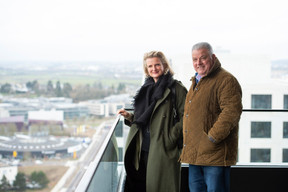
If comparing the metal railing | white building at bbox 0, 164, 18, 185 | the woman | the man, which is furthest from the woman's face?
white building at bbox 0, 164, 18, 185

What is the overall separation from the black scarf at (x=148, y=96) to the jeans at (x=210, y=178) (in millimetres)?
460

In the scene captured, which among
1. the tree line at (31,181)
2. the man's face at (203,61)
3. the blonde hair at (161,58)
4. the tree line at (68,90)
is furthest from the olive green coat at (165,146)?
the tree line at (31,181)

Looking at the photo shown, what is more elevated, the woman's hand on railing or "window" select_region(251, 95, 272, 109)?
the woman's hand on railing

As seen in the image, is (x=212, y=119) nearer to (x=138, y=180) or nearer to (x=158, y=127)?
(x=158, y=127)

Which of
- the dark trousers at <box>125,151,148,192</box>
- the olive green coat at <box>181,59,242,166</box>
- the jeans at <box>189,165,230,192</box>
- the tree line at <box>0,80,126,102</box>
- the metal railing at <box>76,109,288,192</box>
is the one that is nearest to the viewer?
the metal railing at <box>76,109,288,192</box>

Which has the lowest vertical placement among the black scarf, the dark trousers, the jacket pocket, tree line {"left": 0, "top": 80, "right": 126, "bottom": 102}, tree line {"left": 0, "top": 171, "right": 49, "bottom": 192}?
tree line {"left": 0, "top": 171, "right": 49, "bottom": 192}

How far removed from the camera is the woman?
2168 millimetres

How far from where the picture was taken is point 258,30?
71375mm

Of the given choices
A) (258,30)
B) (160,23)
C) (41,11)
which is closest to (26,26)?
(41,11)

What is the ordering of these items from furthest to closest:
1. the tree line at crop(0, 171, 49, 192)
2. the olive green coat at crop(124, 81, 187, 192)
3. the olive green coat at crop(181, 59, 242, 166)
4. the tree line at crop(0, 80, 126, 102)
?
the tree line at crop(0, 171, 49, 192), the tree line at crop(0, 80, 126, 102), the olive green coat at crop(124, 81, 187, 192), the olive green coat at crop(181, 59, 242, 166)

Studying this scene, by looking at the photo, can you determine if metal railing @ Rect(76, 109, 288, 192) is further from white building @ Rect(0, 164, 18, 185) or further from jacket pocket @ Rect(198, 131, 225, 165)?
white building @ Rect(0, 164, 18, 185)

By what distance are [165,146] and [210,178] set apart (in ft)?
1.30

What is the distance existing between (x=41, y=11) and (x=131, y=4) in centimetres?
2446

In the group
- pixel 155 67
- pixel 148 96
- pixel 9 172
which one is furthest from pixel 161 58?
pixel 9 172
